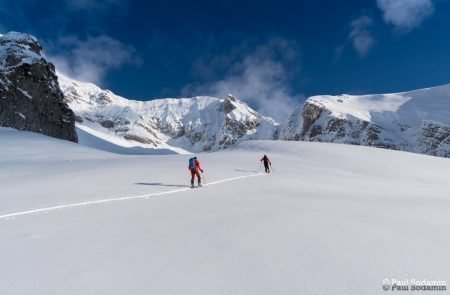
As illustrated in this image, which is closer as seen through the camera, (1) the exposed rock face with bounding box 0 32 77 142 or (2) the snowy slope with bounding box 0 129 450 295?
(2) the snowy slope with bounding box 0 129 450 295

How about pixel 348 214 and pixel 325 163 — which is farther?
pixel 325 163

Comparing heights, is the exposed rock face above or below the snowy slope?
above

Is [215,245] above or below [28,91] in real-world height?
below

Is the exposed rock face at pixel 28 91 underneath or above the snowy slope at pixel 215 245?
above

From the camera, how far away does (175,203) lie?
32.6ft

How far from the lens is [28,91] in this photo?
2970 inches

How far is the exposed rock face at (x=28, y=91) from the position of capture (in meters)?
70.7

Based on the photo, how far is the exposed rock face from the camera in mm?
70688

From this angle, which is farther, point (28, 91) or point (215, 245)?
point (28, 91)

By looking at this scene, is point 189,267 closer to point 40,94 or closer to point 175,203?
point 175,203

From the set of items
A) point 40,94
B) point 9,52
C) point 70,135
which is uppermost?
point 9,52

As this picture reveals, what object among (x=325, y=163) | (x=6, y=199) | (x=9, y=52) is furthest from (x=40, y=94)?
(x=6, y=199)

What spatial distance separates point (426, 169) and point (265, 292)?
29553mm

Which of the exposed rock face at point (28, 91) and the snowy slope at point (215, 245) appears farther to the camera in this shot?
the exposed rock face at point (28, 91)
